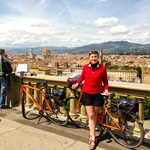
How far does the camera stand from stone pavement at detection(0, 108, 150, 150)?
337 centimetres

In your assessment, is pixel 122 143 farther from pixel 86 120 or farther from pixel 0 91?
pixel 0 91

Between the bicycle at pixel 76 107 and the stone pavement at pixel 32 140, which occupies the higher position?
the bicycle at pixel 76 107

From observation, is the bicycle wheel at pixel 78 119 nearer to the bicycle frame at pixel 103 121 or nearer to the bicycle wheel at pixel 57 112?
the bicycle wheel at pixel 57 112

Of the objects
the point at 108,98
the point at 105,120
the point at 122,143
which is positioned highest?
the point at 108,98

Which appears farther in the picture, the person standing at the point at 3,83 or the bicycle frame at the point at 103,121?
the person standing at the point at 3,83

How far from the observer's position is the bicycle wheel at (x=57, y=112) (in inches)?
172

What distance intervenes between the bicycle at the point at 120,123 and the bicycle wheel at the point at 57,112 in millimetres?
900

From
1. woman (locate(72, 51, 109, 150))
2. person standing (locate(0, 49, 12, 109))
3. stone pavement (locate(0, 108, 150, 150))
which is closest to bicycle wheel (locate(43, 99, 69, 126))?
stone pavement (locate(0, 108, 150, 150))

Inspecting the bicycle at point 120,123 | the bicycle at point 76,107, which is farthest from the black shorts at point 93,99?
the bicycle at point 76,107

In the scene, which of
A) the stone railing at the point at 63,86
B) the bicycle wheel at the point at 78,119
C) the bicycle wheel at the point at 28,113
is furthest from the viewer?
the bicycle wheel at the point at 28,113

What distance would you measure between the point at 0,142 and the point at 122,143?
200 cm

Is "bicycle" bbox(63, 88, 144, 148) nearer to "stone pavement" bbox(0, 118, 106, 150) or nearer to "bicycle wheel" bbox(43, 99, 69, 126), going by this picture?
"stone pavement" bbox(0, 118, 106, 150)

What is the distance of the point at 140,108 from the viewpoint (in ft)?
12.1

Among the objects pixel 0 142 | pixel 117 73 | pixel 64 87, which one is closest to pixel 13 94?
pixel 64 87
